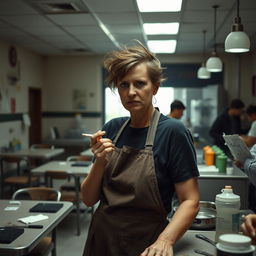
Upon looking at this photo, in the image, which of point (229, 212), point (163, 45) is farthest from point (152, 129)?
point (163, 45)

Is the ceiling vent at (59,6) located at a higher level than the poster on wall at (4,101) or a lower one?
higher

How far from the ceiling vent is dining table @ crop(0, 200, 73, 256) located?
2339mm

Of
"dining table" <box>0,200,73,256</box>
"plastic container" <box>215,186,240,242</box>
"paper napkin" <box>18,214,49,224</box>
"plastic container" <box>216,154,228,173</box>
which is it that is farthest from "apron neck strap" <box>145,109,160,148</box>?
"plastic container" <box>216,154,228,173</box>

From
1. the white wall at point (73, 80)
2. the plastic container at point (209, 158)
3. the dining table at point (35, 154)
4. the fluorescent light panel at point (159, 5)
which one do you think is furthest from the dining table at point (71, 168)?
the white wall at point (73, 80)

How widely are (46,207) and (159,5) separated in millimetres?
2686

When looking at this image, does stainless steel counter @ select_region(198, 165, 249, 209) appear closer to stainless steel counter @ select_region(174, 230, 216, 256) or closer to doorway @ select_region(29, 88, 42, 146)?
stainless steel counter @ select_region(174, 230, 216, 256)

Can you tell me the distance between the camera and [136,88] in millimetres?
1415

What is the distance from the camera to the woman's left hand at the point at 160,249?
4.04 ft

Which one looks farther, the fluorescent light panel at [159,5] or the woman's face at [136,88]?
the fluorescent light panel at [159,5]

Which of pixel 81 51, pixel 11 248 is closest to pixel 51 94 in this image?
pixel 81 51

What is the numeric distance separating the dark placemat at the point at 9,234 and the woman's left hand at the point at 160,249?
1.13 metres

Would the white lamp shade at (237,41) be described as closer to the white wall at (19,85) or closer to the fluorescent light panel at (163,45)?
the fluorescent light panel at (163,45)

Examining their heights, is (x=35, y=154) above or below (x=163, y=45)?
below

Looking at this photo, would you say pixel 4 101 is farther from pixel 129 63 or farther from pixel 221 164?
pixel 129 63
